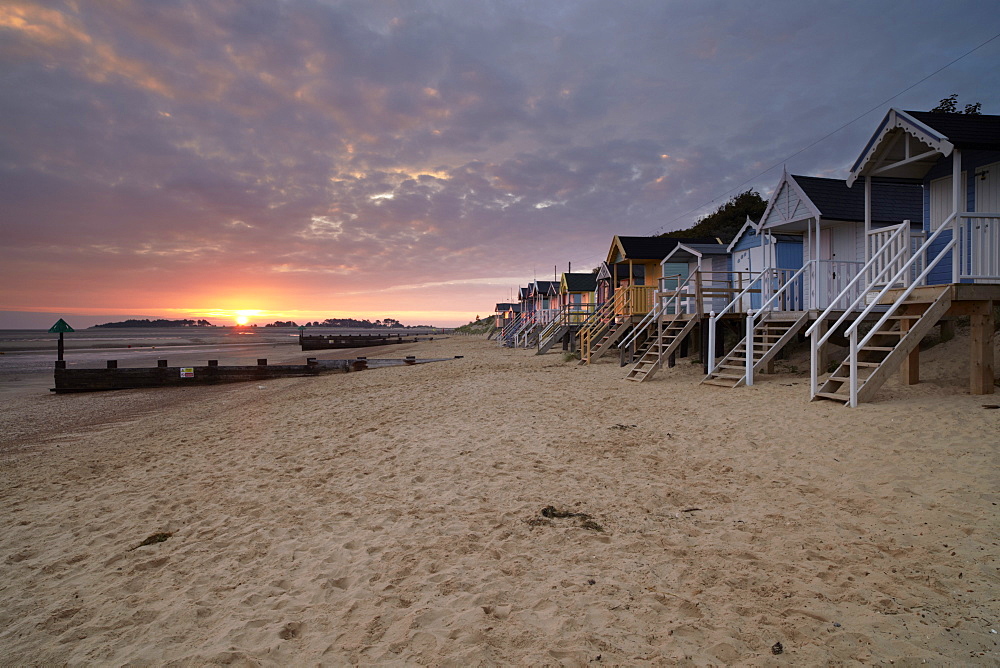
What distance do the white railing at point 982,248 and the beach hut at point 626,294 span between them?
1140cm

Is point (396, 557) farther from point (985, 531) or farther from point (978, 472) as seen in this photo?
point (978, 472)

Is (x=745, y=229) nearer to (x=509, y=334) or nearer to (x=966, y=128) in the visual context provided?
(x=966, y=128)

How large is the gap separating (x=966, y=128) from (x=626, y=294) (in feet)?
47.1

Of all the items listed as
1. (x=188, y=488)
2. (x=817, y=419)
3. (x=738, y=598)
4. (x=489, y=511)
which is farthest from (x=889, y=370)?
(x=188, y=488)

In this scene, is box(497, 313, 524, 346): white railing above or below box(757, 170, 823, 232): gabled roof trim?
below

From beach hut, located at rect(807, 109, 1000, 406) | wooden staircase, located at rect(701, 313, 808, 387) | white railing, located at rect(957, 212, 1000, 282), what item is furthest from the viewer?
wooden staircase, located at rect(701, 313, 808, 387)

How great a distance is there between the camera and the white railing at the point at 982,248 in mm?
9031

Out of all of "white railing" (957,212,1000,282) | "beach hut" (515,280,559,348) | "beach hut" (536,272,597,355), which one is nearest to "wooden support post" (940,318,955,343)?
"white railing" (957,212,1000,282)

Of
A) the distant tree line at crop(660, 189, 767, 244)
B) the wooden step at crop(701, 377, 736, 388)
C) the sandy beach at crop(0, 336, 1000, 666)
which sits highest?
Result: the distant tree line at crop(660, 189, 767, 244)

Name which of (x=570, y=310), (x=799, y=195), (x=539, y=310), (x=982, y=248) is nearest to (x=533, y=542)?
(x=982, y=248)

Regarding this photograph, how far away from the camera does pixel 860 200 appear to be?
15.1 meters

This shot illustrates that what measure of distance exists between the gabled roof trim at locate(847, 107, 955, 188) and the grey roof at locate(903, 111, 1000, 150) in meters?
0.11

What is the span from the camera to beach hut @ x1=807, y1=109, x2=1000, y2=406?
8812 millimetres

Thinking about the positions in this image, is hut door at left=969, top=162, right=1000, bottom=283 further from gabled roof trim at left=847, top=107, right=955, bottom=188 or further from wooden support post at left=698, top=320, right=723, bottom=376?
wooden support post at left=698, top=320, right=723, bottom=376
